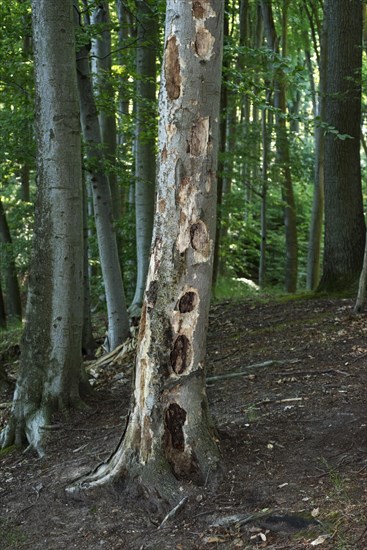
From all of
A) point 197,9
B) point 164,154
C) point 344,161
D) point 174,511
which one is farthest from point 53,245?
point 344,161

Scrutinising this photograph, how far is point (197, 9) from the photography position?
4.52 m

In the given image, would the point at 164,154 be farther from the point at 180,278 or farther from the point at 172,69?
the point at 180,278

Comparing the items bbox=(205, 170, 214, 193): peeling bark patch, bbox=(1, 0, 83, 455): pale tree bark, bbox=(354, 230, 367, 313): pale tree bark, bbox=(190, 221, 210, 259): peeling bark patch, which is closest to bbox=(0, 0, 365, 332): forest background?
bbox=(1, 0, 83, 455): pale tree bark

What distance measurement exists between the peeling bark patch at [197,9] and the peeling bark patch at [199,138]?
0.66m

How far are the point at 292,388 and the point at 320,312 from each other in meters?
3.24

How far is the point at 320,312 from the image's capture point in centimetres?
987

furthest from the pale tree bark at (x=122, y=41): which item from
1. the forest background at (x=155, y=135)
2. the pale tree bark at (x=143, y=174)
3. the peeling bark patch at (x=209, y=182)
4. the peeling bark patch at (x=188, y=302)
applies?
the peeling bark patch at (x=188, y=302)

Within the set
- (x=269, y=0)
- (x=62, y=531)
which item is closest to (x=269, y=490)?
(x=62, y=531)

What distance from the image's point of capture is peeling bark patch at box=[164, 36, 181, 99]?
4578 millimetres

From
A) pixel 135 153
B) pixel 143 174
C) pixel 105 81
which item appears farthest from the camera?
pixel 135 153

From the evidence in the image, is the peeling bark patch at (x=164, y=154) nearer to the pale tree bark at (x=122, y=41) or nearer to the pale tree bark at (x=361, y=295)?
the pale tree bark at (x=361, y=295)

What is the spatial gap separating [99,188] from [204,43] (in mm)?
5051

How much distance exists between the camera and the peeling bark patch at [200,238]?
4695mm

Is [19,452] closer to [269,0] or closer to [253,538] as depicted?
[253,538]
